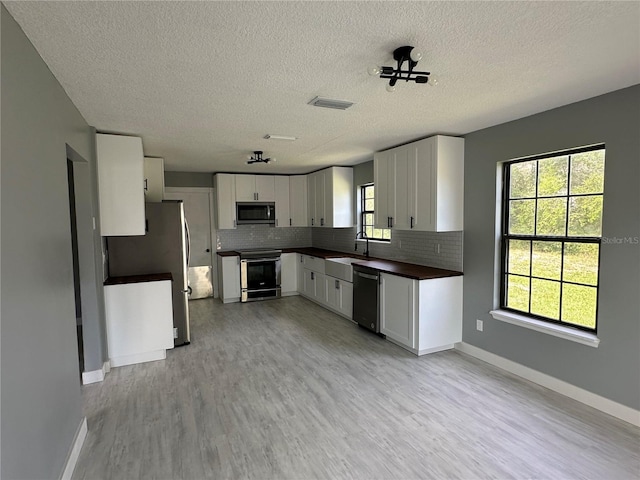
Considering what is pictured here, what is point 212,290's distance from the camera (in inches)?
270

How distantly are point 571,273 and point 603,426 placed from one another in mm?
1156

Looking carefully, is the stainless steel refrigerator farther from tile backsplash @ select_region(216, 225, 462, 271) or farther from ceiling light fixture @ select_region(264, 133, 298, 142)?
tile backsplash @ select_region(216, 225, 462, 271)

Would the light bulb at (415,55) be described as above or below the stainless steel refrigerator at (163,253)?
above

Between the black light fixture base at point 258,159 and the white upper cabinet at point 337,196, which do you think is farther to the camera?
the white upper cabinet at point 337,196

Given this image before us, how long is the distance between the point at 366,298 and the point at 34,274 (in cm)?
356

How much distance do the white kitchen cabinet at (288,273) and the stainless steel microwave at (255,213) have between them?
77cm

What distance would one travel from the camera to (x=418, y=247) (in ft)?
15.4

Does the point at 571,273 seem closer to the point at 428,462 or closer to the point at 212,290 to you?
the point at 428,462

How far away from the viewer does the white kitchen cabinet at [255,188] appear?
6605mm

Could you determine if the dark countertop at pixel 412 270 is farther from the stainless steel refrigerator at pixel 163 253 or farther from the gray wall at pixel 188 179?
the gray wall at pixel 188 179

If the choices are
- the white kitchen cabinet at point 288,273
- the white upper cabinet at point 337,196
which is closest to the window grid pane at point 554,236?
the white upper cabinet at point 337,196

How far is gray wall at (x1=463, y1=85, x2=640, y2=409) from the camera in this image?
8.29 feet

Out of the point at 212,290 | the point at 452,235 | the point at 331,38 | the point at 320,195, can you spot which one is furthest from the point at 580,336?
the point at 212,290

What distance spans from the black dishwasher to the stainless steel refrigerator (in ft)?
7.21
